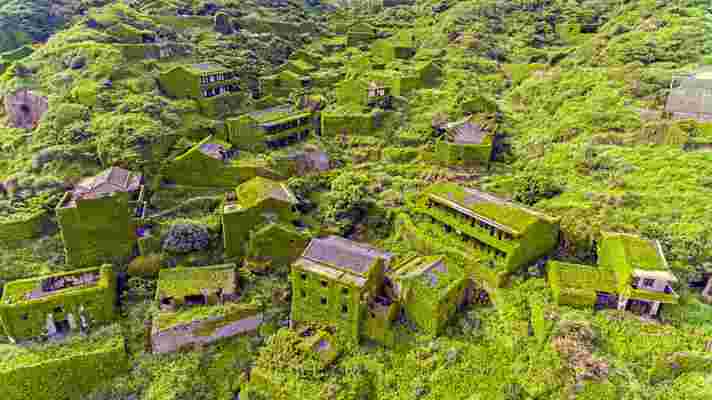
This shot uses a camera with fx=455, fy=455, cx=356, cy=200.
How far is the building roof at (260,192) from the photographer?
35156 mm

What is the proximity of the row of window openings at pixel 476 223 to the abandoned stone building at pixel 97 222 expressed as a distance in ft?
76.2

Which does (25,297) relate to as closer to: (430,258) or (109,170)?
(109,170)

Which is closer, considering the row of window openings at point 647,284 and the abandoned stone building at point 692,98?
the row of window openings at point 647,284

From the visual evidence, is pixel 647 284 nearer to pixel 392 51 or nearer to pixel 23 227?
pixel 23 227

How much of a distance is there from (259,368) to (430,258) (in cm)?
1355

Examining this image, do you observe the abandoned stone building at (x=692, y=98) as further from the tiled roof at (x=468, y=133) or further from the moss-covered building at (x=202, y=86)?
the moss-covered building at (x=202, y=86)

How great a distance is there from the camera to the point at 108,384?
28984mm

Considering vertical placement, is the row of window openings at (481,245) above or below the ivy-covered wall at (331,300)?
above

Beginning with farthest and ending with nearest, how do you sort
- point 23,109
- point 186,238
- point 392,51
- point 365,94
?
point 392,51, point 365,94, point 23,109, point 186,238

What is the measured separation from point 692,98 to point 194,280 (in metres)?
44.5

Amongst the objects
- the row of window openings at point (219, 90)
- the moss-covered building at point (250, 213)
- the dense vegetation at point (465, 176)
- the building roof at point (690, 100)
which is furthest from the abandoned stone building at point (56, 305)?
the building roof at point (690, 100)

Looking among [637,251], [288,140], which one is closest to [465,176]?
[637,251]

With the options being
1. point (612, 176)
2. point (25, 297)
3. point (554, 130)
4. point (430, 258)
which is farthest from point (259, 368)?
→ point (554, 130)

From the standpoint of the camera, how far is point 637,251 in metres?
28.5
